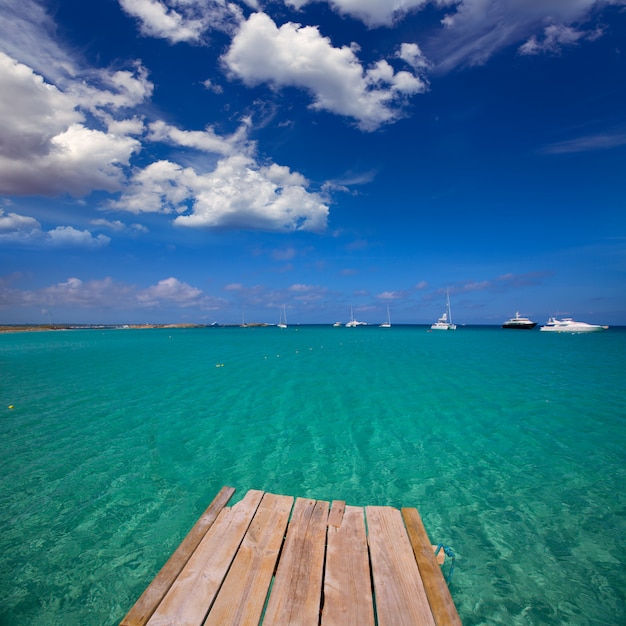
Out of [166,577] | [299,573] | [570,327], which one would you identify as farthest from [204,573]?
[570,327]

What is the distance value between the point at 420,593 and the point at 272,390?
1980 centimetres

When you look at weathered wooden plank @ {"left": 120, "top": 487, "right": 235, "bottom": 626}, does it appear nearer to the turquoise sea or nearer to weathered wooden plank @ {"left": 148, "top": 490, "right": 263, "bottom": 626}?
weathered wooden plank @ {"left": 148, "top": 490, "right": 263, "bottom": 626}

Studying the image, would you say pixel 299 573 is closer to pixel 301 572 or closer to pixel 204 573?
pixel 301 572

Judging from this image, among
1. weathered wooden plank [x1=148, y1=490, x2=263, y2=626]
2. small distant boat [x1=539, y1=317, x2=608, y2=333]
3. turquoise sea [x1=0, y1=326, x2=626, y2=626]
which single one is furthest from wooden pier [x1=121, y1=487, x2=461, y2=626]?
small distant boat [x1=539, y1=317, x2=608, y2=333]

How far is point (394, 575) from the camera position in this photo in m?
4.01

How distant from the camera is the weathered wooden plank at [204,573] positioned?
336 centimetres

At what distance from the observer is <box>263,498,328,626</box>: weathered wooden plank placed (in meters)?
3.44

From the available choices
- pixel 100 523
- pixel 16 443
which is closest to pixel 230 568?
pixel 100 523

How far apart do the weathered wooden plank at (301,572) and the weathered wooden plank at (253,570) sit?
12 cm

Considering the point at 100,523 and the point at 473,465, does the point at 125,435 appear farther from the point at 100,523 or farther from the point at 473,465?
the point at 473,465

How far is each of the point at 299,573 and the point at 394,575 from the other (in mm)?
1155

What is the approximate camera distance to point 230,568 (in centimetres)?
405

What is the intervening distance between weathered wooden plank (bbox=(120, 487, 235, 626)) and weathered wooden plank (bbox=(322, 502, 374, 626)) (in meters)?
1.75

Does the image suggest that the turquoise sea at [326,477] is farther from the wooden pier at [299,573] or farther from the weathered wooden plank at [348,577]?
the weathered wooden plank at [348,577]
